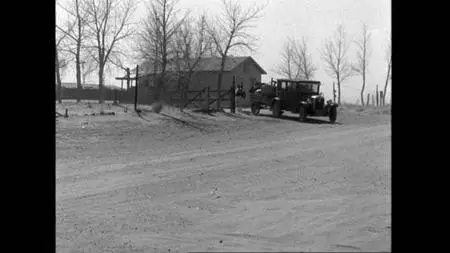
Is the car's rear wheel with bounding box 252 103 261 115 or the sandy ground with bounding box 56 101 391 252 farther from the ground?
the car's rear wheel with bounding box 252 103 261 115

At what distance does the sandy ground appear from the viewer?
171 cm

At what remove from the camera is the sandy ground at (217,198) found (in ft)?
5.60

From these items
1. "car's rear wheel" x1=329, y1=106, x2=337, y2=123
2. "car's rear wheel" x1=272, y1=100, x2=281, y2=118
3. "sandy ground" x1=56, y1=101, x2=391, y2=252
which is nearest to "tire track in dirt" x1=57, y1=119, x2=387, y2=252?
"sandy ground" x1=56, y1=101, x2=391, y2=252

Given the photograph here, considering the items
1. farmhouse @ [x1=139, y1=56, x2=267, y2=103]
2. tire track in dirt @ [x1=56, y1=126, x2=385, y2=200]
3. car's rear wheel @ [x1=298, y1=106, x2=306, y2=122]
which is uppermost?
farmhouse @ [x1=139, y1=56, x2=267, y2=103]

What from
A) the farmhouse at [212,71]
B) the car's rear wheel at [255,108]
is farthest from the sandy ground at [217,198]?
the car's rear wheel at [255,108]

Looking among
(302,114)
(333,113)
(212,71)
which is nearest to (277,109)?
(302,114)

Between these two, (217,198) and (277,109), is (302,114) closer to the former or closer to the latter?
(277,109)

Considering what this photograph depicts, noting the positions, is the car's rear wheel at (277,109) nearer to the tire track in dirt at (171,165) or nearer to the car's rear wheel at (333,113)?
the car's rear wheel at (333,113)

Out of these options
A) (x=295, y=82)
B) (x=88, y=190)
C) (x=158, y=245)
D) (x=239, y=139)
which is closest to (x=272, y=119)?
(x=295, y=82)

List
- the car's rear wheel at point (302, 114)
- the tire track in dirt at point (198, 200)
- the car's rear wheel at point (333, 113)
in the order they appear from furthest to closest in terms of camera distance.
Result: 1. the car's rear wheel at point (302, 114)
2. the car's rear wheel at point (333, 113)
3. the tire track in dirt at point (198, 200)

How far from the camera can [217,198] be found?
3.82 meters

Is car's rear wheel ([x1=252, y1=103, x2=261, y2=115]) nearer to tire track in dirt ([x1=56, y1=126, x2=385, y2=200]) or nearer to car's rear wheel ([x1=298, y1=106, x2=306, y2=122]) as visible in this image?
car's rear wheel ([x1=298, y1=106, x2=306, y2=122])
